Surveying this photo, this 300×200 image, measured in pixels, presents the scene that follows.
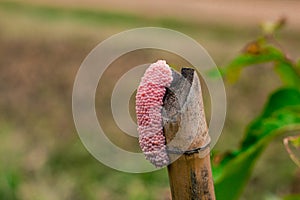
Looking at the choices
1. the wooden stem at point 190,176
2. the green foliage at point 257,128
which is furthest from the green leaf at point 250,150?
the wooden stem at point 190,176

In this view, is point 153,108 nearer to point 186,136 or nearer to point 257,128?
point 186,136

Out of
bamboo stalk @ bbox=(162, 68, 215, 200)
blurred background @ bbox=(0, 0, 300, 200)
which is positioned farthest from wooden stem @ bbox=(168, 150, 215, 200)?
blurred background @ bbox=(0, 0, 300, 200)

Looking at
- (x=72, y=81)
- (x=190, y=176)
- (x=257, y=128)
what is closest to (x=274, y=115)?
(x=257, y=128)

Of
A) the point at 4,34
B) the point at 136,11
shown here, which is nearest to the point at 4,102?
the point at 4,34

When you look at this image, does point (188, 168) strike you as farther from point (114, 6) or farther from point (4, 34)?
point (114, 6)

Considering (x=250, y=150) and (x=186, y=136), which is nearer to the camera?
(x=186, y=136)

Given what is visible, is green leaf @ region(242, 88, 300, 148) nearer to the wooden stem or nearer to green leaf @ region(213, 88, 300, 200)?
green leaf @ region(213, 88, 300, 200)

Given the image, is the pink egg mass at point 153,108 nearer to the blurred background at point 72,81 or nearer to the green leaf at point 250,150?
the green leaf at point 250,150

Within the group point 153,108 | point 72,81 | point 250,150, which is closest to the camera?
point 153,108
